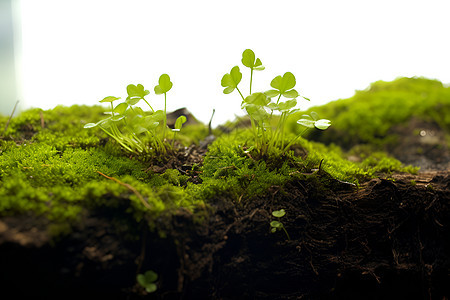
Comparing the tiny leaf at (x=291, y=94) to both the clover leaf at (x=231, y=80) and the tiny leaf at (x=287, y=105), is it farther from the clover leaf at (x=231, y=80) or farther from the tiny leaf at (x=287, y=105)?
the clover leaf at (x=231, y=80)

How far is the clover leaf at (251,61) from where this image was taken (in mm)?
1533

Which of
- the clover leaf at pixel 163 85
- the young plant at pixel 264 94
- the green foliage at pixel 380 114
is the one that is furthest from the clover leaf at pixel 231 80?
the green foliage at pixel 380 114

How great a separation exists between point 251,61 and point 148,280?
47.6 inches

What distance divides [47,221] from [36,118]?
4.95 feet

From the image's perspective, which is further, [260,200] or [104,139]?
[104,139]

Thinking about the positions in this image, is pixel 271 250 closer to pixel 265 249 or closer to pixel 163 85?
pixel 265 249

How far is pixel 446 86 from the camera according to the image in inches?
151

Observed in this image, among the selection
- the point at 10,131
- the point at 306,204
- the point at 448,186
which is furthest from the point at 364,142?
the point at 10,131

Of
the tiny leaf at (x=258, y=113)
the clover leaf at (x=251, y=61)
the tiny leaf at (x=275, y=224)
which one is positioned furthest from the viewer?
the clover leaf at (x=251, y=61)

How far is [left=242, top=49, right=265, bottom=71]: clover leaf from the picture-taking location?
1.53 m

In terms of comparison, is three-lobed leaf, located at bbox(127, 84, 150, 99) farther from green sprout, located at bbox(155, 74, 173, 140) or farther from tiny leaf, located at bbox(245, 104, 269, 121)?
tiny leaf, located at bbox(245, 104, 269, 121)

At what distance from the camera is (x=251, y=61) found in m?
1.55

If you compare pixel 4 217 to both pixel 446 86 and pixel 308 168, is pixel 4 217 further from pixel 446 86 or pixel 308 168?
pixel 446 86

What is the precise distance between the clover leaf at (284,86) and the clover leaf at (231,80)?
19cm
